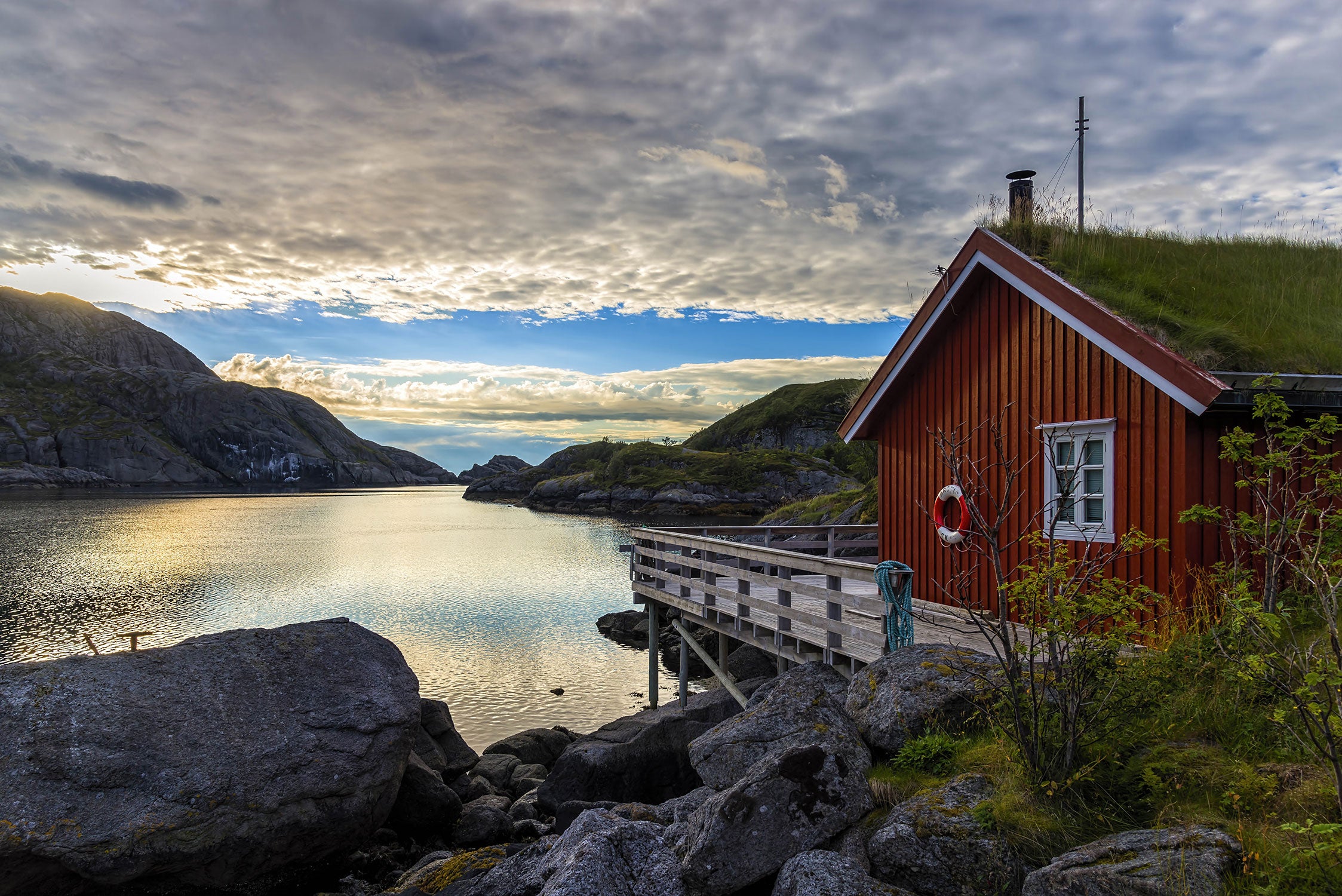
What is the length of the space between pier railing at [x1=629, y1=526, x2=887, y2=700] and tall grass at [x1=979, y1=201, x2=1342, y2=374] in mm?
5134

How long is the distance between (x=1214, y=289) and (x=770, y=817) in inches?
439

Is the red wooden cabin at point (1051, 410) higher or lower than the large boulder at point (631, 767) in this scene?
higher

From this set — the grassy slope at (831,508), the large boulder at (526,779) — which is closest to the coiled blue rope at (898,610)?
the large boulder at (526,779)

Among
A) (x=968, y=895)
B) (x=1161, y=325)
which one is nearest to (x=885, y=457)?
(x=1161, y=325)

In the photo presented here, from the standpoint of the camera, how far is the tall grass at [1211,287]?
9461 millimetres

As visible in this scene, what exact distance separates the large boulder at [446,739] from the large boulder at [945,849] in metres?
9.16

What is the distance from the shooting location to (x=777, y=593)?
1223cm

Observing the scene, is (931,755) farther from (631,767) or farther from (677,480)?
(677,480)

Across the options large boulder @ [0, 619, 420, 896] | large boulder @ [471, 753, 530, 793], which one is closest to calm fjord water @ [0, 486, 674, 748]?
large boulder @ [471, 753, 530, 793]

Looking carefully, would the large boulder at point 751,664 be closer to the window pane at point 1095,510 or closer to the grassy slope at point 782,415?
the window pane at point 1095,510

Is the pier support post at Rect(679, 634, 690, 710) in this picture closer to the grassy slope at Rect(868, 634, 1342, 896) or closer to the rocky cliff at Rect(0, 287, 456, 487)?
the grassy slope at Rect(868, 634, 1342, 896)

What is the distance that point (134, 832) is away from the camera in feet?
23.1

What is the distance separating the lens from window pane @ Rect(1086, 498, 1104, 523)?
9297 mm

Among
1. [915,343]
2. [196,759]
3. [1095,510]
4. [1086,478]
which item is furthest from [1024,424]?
[196,759]
